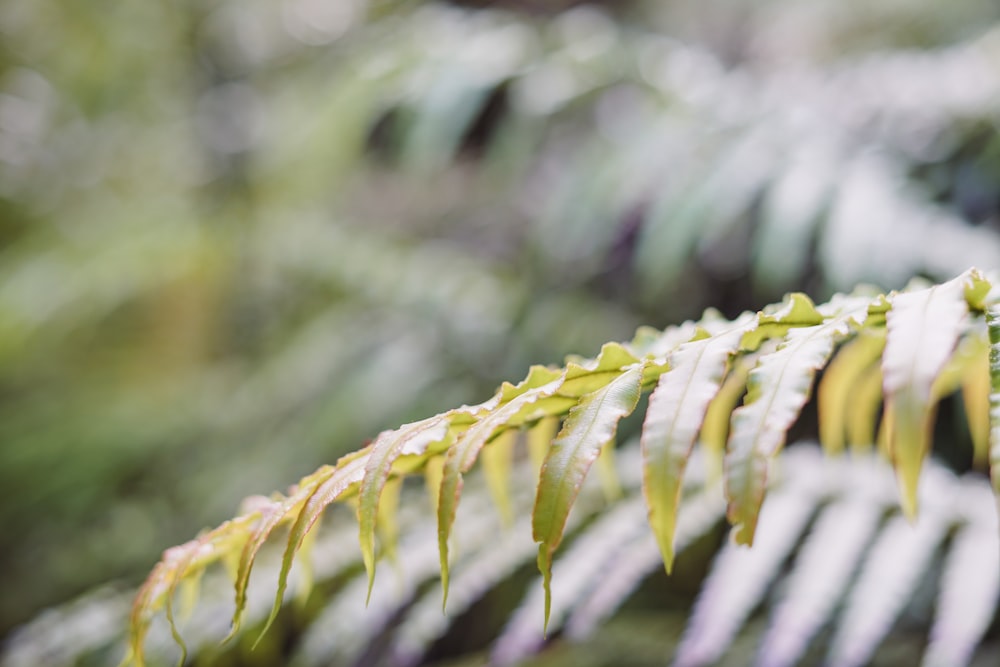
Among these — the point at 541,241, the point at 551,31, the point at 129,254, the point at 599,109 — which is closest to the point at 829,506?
the point at 541,241

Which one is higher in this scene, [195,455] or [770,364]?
[770,364]

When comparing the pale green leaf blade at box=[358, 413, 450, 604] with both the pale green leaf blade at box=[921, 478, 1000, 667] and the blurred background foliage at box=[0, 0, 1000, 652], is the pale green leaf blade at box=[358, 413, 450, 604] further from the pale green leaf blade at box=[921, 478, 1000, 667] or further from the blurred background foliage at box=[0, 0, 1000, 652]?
the blurred background foliage at box=[0, 0, 1000, 652]

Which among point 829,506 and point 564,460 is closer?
point 564,460

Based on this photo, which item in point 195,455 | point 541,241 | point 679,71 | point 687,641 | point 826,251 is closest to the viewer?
point 687,641

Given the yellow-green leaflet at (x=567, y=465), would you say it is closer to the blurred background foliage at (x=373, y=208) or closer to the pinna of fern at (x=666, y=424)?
the pinna of fern at (x=666, y=424)

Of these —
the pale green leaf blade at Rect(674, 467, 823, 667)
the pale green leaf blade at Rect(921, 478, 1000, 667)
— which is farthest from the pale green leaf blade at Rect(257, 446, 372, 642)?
the pale green leaf blade at Rect(921, 478, 1000, 667)

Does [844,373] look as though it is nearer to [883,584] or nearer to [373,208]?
[883,584]

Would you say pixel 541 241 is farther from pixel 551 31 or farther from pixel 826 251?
pixel 826 251

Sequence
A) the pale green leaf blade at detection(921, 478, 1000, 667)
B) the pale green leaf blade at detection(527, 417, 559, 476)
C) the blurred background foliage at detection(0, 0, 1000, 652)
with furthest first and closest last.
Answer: the blurred background foliage at detection(0, 0, 1000, 652) → the pale green leaf blade at detection(921, 478, 1000, 667) → the pale green leaf blade at detection(527, 417, 559, 476)
